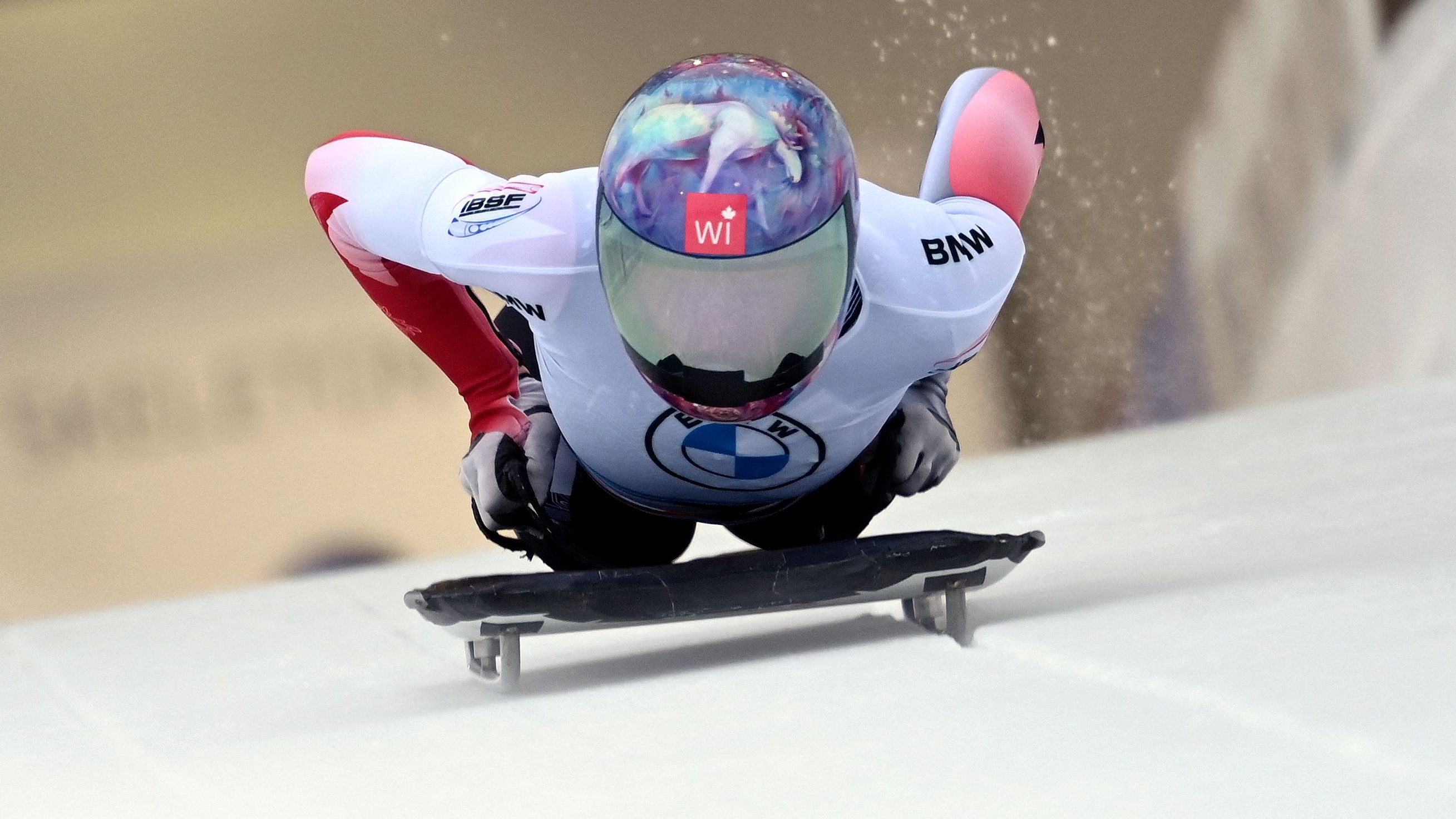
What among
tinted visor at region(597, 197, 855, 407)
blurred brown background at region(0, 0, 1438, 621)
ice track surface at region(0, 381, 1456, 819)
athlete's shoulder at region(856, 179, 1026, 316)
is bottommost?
ice track surface at region(0, 381, 1456, 819)

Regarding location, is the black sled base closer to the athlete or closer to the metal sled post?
the metal sled post

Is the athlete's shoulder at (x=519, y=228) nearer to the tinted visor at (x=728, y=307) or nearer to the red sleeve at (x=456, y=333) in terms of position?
the tinted visor at (x=728, y=307)

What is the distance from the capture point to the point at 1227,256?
20.2ft

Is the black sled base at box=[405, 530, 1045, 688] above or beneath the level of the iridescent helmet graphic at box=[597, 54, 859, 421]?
beneath

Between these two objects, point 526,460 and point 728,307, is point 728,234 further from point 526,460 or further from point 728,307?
point 526,460

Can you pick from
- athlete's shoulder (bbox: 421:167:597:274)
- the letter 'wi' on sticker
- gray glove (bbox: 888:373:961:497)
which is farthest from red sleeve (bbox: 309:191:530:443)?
the letter 'wi' on sticker

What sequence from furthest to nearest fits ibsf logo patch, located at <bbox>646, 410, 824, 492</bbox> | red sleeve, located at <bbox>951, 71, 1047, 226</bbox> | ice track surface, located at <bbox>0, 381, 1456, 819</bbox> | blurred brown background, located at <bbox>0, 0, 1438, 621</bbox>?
blurred brown background, located at <bbox>0, 0, 1438, 621</bbox>
red sleeve, located at <bbox>951, 71, 1047, 226</bbox>
ibsf logo patch, located at <bbox>646, 410, 824, 492</bbox>
ice track surface, located at <bbox>0, 381, 1456, 819</bbox>

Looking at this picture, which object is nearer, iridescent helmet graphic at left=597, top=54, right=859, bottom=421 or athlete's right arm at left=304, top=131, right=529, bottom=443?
iridescent helmet graphic at left=597, top=54, right=859, bottom=421

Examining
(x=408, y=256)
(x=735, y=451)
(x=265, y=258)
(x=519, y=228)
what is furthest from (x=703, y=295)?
(x=265, y=258)

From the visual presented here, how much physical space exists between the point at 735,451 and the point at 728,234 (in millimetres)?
474

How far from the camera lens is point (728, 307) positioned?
5.83 ft

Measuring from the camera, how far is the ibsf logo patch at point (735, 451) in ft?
6.94

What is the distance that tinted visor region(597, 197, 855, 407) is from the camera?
1771 mm

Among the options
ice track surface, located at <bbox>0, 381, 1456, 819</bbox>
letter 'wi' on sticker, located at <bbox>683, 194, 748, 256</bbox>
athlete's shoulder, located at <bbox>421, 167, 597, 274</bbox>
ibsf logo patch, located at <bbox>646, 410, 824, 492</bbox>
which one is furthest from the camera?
ibsf logo patch, located at <bbox>646, 410, 824, 492</bbox>
